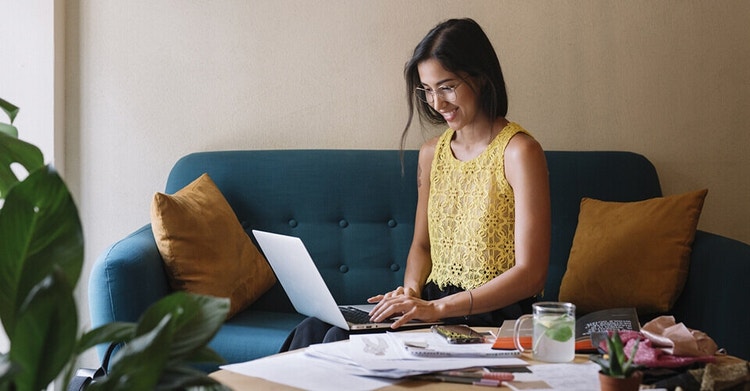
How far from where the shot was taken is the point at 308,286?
2.08 meters

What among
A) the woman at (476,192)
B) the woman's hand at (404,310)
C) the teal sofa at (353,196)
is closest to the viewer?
the woman's hand at (404,310)

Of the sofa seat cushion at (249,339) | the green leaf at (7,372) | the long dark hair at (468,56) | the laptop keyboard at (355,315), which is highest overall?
the long dark hair at (468,56)

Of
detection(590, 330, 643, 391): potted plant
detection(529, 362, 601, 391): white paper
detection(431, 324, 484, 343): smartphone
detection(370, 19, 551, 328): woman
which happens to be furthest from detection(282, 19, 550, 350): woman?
detection(590, 330, 643, 391): potted plant

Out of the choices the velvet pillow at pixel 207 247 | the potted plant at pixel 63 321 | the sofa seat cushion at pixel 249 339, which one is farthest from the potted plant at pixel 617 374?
the velvet pillow at pixel 207 247

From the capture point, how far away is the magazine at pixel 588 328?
1.60 metres

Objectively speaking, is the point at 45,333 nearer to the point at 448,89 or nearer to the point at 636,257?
the point at 448,89

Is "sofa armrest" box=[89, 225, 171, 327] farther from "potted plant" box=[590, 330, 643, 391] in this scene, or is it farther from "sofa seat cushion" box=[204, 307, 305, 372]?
"potted plant" box=[590, 330, 643, 391]

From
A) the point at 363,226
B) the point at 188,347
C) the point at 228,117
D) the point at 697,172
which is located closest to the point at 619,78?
the point at 697,172

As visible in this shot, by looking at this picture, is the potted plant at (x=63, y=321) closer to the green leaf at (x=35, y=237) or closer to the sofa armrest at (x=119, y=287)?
the green leaf at (x=35, y=237)

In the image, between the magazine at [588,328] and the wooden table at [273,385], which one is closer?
the wooden table at [273,385]

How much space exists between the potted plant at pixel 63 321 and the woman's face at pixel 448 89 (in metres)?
1.50

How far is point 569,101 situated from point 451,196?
104cm

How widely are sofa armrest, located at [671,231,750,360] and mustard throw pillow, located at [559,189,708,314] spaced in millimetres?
42

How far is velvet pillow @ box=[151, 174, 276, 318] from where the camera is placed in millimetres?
2596
